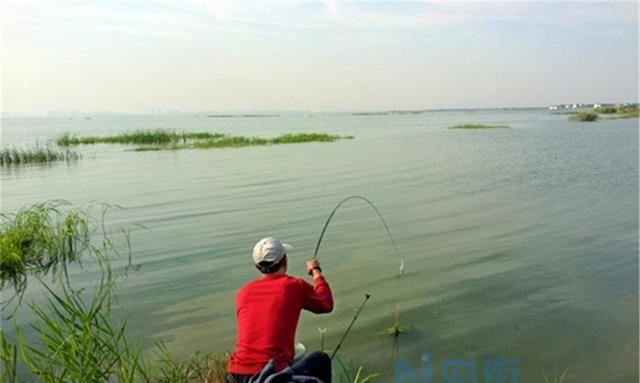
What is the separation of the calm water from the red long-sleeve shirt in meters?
2.26

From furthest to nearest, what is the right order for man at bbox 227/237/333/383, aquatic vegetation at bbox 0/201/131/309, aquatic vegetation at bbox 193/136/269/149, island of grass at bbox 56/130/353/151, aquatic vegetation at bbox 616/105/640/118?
aquatic vegetation at bbox 616/105/640/118 → island of grass at bbox 56/130/353/151 → aquatic vegetation at bbox 193/136/269/149 → aquatic vegetation at bbox 0/201/131/309 → man at bbox 227/237/333/383

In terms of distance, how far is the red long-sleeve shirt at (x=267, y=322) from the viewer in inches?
118

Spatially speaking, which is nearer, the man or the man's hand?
the man

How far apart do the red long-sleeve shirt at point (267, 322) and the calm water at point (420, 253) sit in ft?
7.42

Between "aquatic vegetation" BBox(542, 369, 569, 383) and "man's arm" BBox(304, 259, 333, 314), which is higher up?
"man's arm" BBox(304, 259, 333, 314)

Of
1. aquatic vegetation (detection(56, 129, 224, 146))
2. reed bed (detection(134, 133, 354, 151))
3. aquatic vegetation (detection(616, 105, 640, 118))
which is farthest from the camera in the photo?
aquatic vegetation (detection(616, 105, 640, 118))

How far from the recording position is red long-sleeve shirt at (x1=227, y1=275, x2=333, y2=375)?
3.00m

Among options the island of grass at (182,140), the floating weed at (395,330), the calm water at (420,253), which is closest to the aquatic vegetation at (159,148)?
the island of grass at (182,140)

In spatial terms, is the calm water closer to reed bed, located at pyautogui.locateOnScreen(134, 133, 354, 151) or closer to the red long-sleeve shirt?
the red long-sleeve shirt

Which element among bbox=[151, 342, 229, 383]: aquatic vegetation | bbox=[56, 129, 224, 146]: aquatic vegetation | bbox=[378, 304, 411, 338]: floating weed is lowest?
bbox=[378, 304, 411, 338]: floating weed

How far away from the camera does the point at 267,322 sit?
9.95ft

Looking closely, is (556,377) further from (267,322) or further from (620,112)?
(620,112)

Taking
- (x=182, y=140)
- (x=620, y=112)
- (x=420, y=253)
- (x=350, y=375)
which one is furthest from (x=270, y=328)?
(x=620, y=112)

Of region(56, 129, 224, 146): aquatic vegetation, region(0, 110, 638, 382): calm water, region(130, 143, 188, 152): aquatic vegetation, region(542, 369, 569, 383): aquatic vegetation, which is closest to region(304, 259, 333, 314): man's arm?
region(0, 110, 638, 382): calm water
